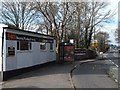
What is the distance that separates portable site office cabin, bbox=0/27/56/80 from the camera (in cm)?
1927

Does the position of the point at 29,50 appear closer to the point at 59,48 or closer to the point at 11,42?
the point at 11,42

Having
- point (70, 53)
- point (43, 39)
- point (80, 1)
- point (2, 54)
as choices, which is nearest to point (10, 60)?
point (2, 54)

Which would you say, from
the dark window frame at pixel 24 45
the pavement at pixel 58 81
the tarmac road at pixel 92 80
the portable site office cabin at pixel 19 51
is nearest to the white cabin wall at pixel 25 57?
the portable site office cabin at pixel 19 51

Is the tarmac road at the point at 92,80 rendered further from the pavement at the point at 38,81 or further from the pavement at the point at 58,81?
the pavement at the point at 38,81

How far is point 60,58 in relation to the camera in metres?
39.4

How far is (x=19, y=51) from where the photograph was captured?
2217 cm

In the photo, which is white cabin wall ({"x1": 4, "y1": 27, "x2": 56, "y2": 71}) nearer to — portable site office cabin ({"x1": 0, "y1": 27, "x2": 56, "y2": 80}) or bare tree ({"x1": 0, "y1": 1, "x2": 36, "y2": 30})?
portable site office cabin ({"x1": 0, "y1": 27, "x2": 56, "y2": 80})

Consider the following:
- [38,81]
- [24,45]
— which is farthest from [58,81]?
[24,45]

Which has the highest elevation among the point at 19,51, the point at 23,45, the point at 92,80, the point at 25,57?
the point at 23,45

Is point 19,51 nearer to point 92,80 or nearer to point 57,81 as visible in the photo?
point 57,81

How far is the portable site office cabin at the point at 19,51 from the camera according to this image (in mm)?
19266

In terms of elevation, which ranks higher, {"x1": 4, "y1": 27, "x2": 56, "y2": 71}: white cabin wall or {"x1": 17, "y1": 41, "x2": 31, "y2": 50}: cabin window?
{"x1": 17, "y1": 41, "x2": 31, "y2": 50}: cabin window

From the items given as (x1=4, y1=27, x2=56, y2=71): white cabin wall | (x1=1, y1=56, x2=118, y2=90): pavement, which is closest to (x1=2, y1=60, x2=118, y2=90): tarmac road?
(x1=1, y1=56, x2=118, y2=90): pavement

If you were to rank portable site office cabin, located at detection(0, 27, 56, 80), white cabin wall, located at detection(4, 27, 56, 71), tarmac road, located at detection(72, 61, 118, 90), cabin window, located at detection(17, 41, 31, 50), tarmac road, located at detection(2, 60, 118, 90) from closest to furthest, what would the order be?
1. tarmac road, located at detection(2, 60, 118, 90)
2. tarmac road, located at detection(72, 61, 118, 90)
3. portable site office cabin, located at detection(0, 27, 56, 80)
4. white cabin wall, located at detection(4, 27, 56, 71)
5. cabin window, located at detection(17, 41, 31, 50)
